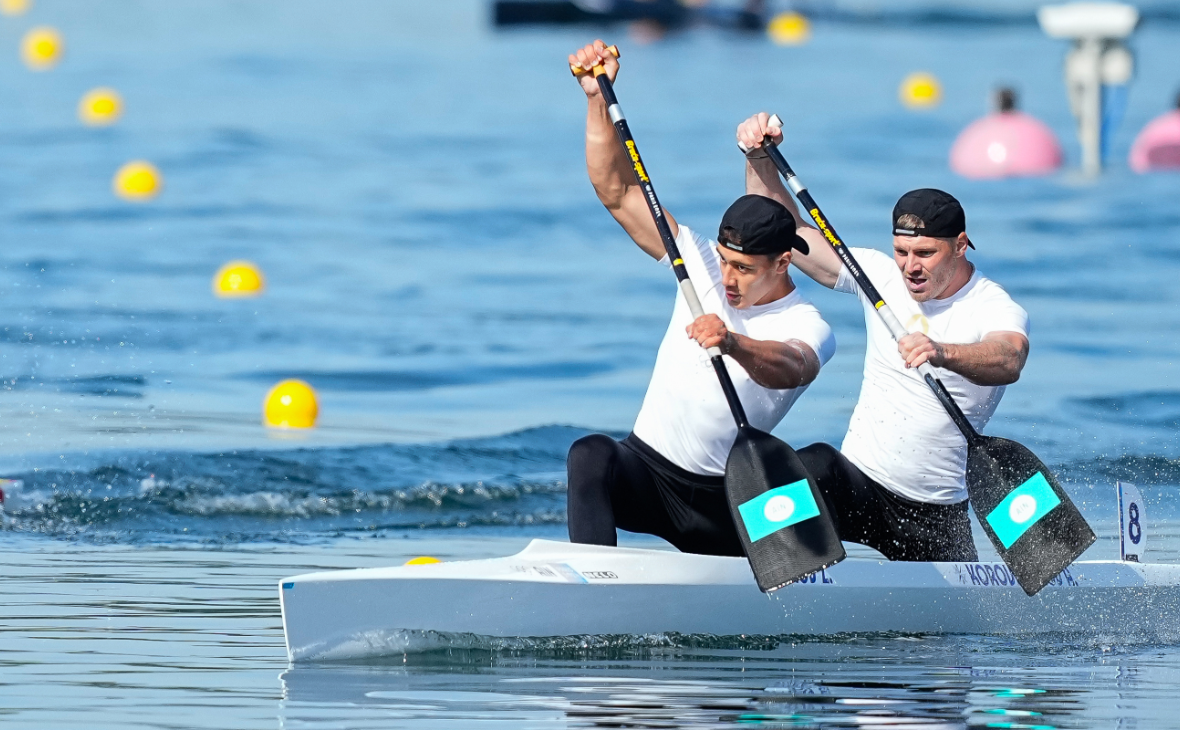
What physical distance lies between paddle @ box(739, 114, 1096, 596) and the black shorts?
0.66 ft

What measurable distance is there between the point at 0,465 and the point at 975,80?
25.9m

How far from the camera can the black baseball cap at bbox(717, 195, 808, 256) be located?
5680 mm

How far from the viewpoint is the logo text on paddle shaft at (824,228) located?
6240mm

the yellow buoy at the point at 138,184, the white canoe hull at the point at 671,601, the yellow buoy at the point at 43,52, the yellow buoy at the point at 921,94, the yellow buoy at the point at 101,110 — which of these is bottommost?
the white canoe hull at the point at 671,601

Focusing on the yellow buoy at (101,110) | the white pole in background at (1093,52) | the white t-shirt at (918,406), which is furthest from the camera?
the yellow buoy at (101,110)

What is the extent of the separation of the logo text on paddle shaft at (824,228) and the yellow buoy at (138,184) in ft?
41.9

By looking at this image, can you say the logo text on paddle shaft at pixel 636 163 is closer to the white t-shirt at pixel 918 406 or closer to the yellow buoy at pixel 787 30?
the white t-shirt at pixel 918 406

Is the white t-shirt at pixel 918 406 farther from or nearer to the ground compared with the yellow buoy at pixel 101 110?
nearer to the ground

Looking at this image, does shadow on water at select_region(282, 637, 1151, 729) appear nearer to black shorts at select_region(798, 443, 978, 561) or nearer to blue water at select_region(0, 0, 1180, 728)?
blue water at select_region(0, 0, 1180, 728)

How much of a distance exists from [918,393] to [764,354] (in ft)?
2.55

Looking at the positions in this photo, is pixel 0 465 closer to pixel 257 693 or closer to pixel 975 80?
pixel 257 693

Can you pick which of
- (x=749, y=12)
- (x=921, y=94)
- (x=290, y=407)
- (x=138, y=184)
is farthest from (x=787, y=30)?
(x=290, y=407)

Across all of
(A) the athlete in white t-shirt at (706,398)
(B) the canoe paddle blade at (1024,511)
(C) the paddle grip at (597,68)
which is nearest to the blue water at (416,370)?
(B) the canoe paddle blade at (1024,511)

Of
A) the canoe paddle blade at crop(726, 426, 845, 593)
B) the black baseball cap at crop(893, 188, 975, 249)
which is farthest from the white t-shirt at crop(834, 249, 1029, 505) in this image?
the canoe paddle blade at crop(726, 426, 845, 593)
